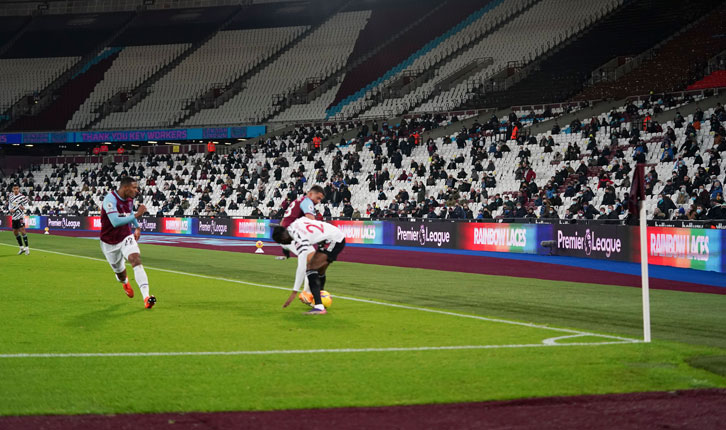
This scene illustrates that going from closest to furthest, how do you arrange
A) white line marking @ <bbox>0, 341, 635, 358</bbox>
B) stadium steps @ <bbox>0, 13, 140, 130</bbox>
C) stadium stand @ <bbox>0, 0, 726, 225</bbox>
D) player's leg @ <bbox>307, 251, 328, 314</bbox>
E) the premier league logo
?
white line marking @ <bbox>0, 341, 635, 358</bbox>, player's leg @ <bbox>307, 251, 328, 314</bbox>, the premier league logo, stadium stand @ <bbox>0, 0, 726, 225</bbox>, stadium steps @ <bbox>0, 13, 140, 130</bbox>

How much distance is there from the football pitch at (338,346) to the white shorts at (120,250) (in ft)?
2.26

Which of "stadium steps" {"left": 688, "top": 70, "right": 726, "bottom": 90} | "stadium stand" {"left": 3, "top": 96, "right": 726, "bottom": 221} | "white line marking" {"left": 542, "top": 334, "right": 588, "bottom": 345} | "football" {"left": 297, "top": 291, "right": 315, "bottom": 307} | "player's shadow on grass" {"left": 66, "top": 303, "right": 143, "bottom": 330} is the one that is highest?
"stadium steps" {"left": 688, "top": 70, "right": 726, "bottom": 90}

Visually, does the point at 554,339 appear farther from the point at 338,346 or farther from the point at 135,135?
the point at 135,135

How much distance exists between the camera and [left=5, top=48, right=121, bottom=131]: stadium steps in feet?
245

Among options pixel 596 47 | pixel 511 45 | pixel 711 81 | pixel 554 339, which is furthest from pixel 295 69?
pixel 554 339

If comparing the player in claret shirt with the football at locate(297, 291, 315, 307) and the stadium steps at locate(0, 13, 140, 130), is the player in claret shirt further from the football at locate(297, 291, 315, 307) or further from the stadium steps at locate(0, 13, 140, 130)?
the stadium steps at locate(0, 13, 140, 130)

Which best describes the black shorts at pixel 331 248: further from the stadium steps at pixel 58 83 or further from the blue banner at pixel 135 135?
the stadium steps at pixel 58 83

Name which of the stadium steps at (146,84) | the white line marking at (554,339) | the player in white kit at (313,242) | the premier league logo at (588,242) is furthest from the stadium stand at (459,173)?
the player in white kit at (313,242)

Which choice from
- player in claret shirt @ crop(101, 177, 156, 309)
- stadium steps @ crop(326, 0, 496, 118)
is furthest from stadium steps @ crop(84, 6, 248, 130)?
player in claret shirt @ crop(101, 177, 156, 309)

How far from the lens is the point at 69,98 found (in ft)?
249

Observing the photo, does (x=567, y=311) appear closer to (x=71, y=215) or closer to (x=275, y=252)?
(x=275, y=252)

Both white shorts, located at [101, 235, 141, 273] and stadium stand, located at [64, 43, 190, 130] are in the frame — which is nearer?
white shorts, located at [101, 235, 141, 273]

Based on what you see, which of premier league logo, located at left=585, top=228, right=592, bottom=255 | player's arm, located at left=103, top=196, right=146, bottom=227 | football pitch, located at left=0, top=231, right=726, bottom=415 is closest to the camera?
football pitch, located at left=0, top=231, right=726, bottom=415

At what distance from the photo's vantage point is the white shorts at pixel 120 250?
45.7ft
